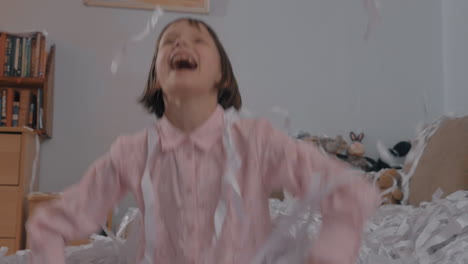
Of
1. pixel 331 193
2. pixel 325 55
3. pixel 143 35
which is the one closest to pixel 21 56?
pixel 325 55

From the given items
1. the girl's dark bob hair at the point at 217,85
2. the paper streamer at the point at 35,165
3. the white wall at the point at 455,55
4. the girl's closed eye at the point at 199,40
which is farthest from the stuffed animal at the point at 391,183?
the paper streamer at the point at 35,165

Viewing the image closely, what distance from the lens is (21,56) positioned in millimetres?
1894

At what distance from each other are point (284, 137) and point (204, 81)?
10 cm

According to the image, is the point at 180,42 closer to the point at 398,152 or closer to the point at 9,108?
the point at 9,108

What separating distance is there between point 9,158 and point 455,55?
1.84 metres

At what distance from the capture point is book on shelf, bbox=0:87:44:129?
6.15ft

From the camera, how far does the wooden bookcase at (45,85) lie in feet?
Answer: 6.17

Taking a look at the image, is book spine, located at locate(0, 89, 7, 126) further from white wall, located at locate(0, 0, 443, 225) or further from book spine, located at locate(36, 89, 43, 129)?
white wall, located at locate(0, 0, 443, 225)

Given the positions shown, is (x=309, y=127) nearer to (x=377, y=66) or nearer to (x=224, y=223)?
(x=377, y=66)

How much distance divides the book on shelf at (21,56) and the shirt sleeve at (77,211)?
1.51 metres

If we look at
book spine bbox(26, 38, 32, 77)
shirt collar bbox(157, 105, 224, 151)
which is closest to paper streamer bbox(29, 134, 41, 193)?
book spine bbox(26, 38, 32, 77)

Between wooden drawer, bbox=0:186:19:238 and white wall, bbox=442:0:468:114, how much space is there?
175cm

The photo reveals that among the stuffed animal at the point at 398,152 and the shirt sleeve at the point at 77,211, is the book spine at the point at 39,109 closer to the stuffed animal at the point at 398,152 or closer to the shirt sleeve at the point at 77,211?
the stuffed animal at the point at 398,152

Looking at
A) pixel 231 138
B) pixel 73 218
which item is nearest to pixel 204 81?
pixel 231 138
